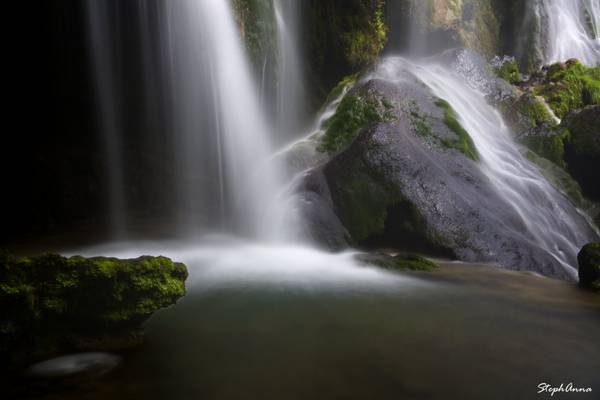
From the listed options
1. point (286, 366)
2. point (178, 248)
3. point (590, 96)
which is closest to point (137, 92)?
point (178, 248)

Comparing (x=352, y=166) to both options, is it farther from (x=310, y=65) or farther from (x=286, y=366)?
(x=310, y=65)

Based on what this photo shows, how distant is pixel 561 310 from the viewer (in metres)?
4.68

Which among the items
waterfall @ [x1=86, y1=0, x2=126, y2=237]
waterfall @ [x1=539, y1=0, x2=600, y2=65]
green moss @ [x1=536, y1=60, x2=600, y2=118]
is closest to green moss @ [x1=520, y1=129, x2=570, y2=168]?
green moss @ [x1=536, y1=60, x2=600, y2=118]

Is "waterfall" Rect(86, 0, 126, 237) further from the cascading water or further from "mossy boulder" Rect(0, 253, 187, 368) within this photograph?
"mossy boulder" Rect(0, 253, 187, 368)

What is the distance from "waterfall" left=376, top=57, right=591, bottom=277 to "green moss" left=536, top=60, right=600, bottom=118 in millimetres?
3158

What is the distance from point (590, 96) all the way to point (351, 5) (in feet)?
31.4

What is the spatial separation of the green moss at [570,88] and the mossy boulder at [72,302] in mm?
15752

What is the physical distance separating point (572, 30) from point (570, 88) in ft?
32.0

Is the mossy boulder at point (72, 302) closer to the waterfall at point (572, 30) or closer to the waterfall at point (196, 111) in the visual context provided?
the waterfall at point (196, 111)

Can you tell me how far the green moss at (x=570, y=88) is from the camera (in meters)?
15.0

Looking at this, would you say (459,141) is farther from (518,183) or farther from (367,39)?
(367,39)

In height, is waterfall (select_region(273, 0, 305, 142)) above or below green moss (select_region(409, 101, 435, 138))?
above
